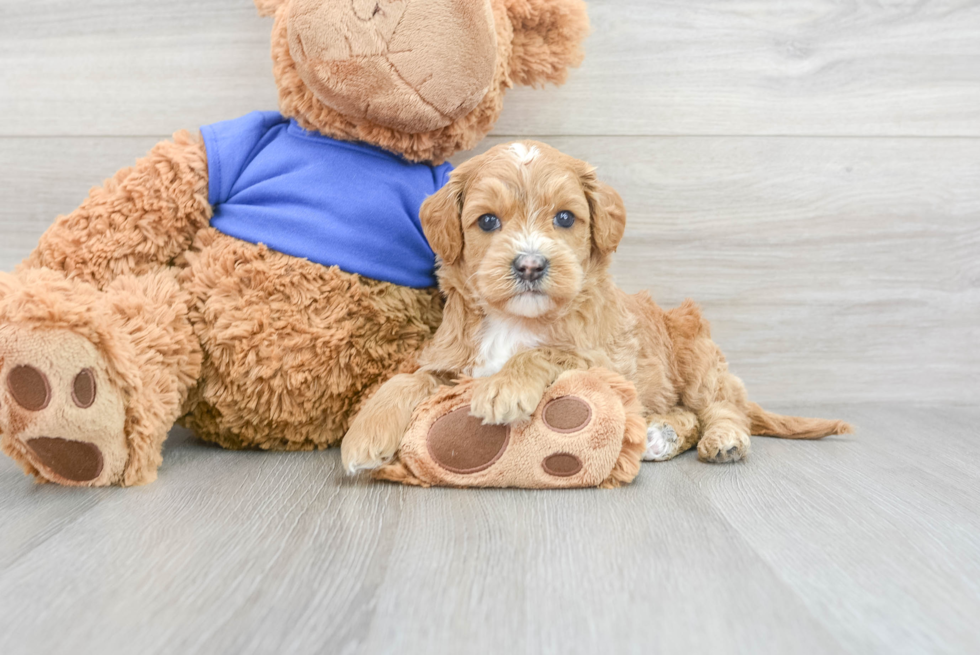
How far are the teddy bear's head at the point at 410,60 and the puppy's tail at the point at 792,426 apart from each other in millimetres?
992

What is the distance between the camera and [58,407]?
47.7 inches

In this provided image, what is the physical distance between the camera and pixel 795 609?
88 centimetres

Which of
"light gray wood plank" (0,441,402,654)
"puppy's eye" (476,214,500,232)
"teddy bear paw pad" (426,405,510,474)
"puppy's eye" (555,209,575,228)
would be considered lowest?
"light gray wood plank" (0,441,402,654)

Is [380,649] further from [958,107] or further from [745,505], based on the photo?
[958,107]

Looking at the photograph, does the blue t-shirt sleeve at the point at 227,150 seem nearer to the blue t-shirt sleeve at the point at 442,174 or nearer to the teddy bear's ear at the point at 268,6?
the teddy bear's ear at the point at 268,6

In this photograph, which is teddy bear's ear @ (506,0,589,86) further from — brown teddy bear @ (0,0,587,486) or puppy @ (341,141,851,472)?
puppy @ (341,141,851,472)

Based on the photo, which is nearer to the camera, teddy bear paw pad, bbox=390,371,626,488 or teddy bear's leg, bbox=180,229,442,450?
teddy bear paw pad, bbox=390,371,626,488

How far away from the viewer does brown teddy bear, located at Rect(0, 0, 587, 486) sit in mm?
1380

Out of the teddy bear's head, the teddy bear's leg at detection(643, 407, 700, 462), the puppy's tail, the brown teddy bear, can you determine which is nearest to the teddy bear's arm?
the brown teddy bear

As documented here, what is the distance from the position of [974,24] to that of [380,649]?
7.41ft

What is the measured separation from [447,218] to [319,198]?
0.31 m

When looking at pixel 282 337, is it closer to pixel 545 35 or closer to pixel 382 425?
pixel 382 425

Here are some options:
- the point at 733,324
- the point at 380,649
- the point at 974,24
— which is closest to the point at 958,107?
the point at 974,24

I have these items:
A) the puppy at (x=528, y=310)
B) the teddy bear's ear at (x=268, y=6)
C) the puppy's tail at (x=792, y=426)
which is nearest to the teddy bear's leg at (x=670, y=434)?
the puppy at (x=528, y=310)
